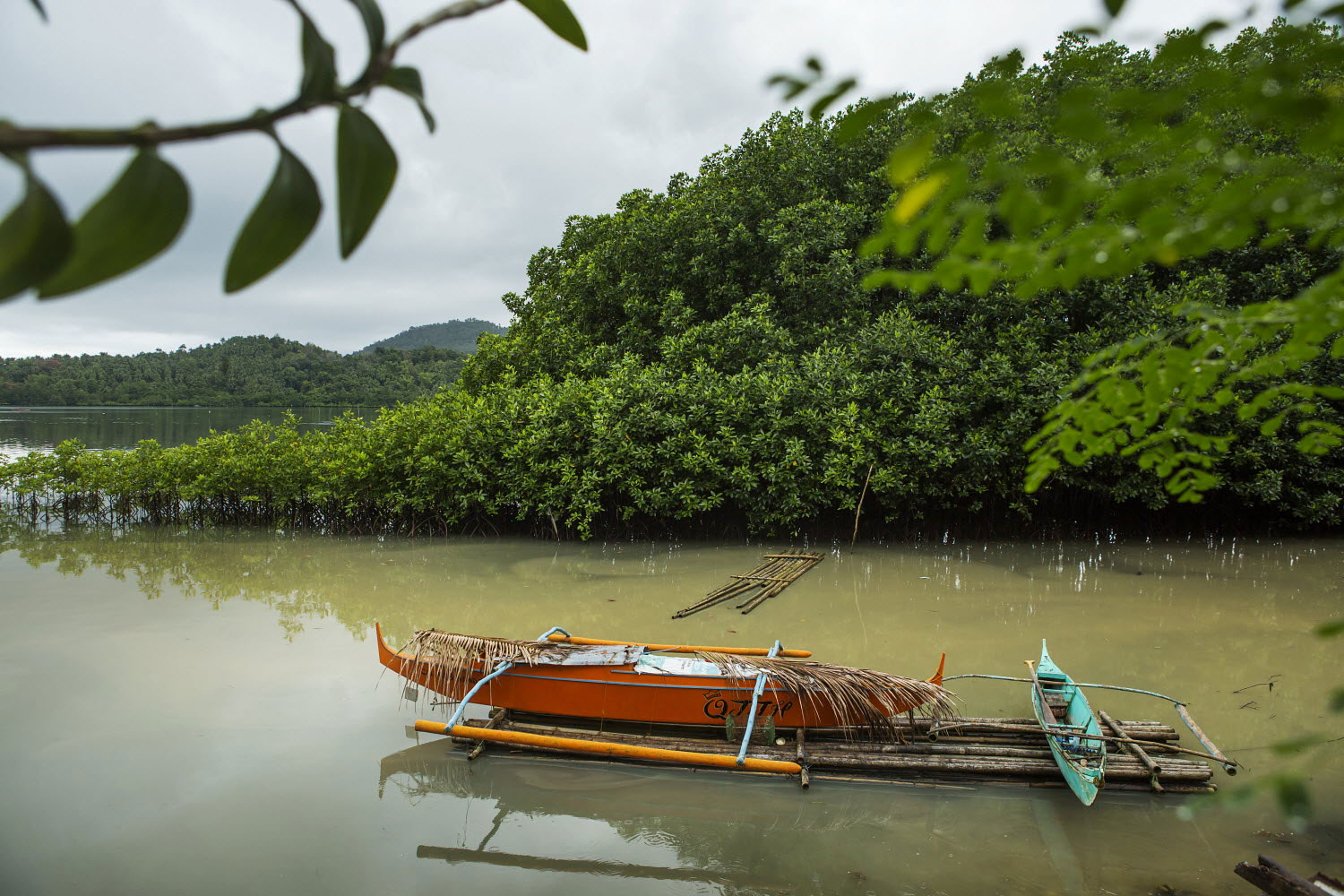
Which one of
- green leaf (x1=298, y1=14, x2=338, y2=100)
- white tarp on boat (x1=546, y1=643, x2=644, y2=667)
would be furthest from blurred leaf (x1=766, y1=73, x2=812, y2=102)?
white tarp on boat (x1=546, y1=643, x2=644, y2=667)

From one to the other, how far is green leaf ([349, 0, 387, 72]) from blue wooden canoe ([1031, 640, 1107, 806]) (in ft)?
14.1

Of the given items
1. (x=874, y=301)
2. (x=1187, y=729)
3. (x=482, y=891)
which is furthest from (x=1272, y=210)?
(x=874, y=301)

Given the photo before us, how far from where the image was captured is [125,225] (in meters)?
0.44

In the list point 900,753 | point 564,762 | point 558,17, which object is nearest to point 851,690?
point 900,753

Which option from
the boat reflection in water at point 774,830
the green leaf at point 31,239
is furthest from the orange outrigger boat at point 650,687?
the green leaf at point 31,239

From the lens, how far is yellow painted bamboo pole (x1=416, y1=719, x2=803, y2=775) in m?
4.01

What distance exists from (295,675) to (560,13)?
614 centimetres

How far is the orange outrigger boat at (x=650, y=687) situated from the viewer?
4.35 meters

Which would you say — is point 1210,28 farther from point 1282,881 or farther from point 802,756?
point 802,756

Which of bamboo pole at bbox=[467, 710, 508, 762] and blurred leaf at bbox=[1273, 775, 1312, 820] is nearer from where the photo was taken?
blurred leaf at bbox=[1273, 775, 1312, 820]

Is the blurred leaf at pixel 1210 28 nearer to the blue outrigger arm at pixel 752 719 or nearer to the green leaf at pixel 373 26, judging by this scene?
the green leaf at pixel 373 26

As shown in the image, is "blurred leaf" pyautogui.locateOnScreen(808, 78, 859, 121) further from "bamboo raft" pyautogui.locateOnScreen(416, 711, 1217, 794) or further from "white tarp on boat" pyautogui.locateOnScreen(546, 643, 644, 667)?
"white tarp on boat" pyautogui.locateOnScreen(546, 643, 644, 667)

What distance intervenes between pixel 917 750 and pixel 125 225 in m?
4.58

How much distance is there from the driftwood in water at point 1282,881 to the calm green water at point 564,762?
219 mm
